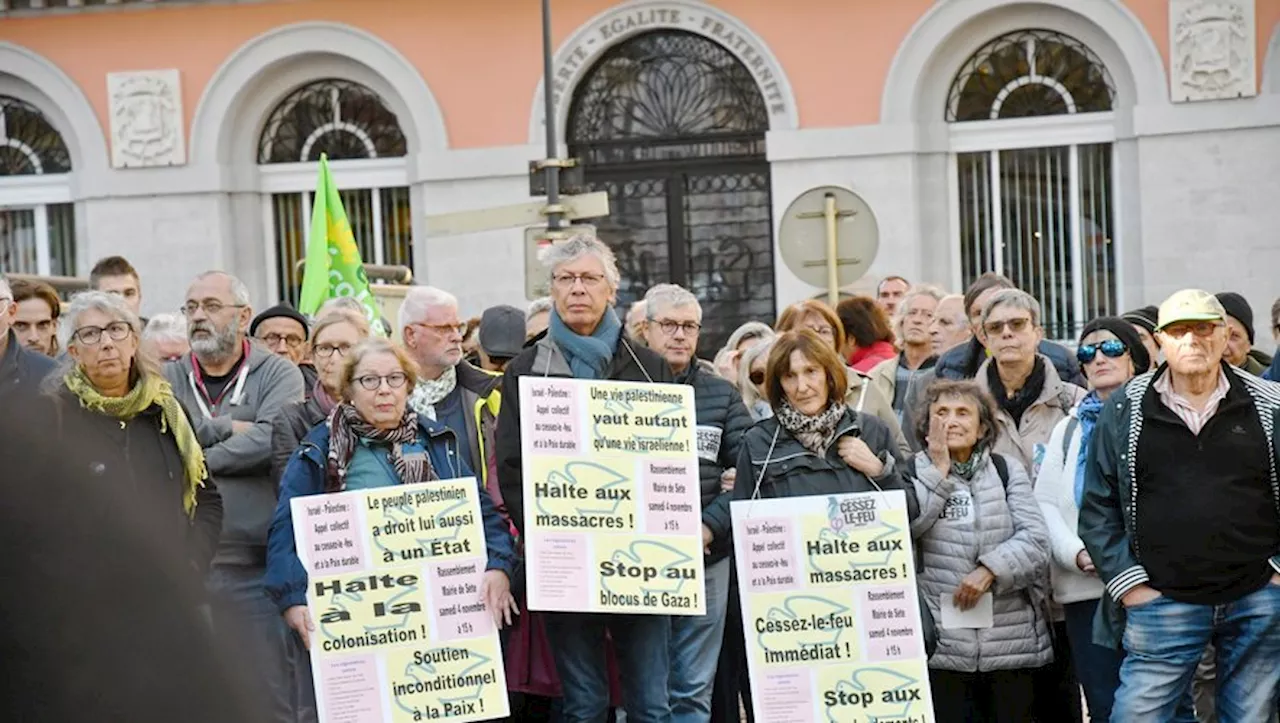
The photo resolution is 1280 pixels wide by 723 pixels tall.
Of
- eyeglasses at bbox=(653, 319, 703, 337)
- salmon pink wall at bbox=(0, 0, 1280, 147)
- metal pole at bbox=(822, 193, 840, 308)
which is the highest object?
salmon pink wall at bbox=(0, 0, 1280, 147)

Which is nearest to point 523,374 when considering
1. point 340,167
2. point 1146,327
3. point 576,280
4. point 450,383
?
point 576,280

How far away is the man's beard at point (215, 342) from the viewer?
7871mm

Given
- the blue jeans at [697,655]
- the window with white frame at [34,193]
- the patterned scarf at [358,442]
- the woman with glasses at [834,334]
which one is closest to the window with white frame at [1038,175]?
the window with white frame at [34,193]

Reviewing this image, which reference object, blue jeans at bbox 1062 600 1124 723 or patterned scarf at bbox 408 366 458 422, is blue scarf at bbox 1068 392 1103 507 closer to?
blue jeans at bbox 1062 600 1124 723

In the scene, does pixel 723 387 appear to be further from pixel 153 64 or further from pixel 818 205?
pixel 153 64

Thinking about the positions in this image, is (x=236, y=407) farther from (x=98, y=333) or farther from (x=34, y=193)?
(x=34, y=193)

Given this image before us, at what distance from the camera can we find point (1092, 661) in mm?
7336

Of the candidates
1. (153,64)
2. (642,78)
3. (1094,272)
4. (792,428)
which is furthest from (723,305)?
(792,428)

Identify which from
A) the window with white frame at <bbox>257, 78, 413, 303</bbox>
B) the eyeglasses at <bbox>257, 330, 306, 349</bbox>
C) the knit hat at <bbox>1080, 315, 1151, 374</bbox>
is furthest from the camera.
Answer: the window with white frame at <bbox>257, 78, 413, 303</bbox>

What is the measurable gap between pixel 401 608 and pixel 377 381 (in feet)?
2.58

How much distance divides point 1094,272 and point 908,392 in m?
13.7

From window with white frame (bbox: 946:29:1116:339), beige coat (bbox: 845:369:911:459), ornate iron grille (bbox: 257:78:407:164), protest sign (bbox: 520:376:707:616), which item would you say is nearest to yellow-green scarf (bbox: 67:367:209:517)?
protest sign (bbox: 520:376:707:616)

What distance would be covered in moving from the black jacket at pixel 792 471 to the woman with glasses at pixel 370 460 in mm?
882

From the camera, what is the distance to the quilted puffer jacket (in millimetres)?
7199
